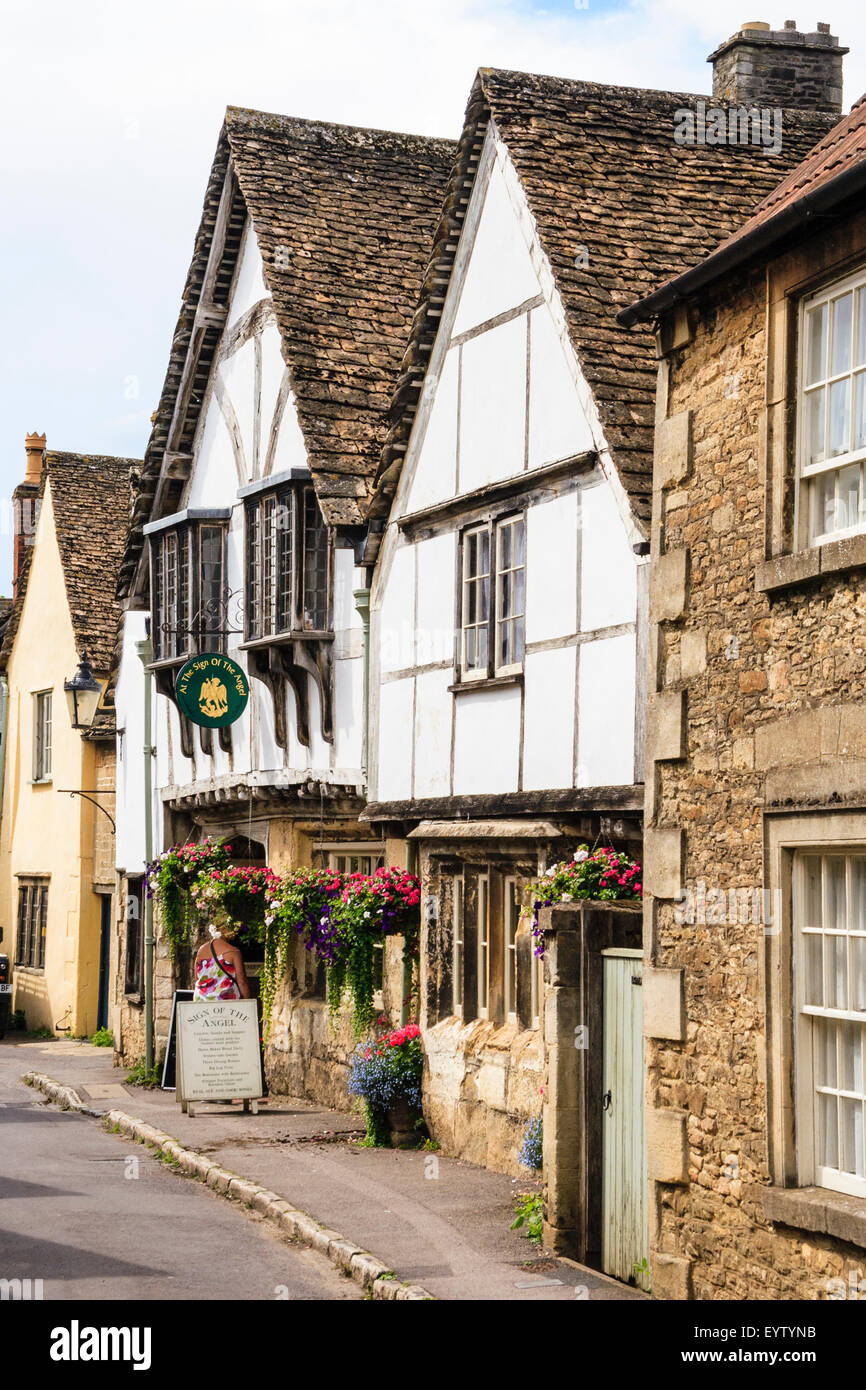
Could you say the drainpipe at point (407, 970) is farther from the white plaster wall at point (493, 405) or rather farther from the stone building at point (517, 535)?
the white plaster wall at point (493, 405)

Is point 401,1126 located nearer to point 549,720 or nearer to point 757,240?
point 549,720

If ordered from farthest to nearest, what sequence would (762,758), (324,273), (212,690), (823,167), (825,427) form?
(324,273) < (212,690) < (823,167) < (762,758) < (825,427)

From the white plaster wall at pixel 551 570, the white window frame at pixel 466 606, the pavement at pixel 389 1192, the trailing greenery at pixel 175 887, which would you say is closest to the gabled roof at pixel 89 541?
the trailing greenery at pixel 175 887

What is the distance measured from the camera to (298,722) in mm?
16594

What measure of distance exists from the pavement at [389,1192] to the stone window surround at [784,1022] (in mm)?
1573

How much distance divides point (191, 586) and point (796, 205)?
11.6 m

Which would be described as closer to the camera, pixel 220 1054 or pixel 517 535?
pixel 517 535

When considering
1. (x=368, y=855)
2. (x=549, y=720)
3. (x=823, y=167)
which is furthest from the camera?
(x=368, y=855)

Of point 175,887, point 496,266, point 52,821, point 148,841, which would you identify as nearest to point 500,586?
point 496,266

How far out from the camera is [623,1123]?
9.60 metres

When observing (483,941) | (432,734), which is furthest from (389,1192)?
(432,734)

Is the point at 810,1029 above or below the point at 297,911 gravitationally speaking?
below

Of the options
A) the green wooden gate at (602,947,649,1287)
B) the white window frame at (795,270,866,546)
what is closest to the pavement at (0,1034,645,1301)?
the green wooden gate at (602,947,649,1287)

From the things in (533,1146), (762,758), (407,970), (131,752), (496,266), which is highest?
(496,266)
